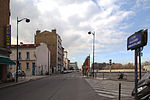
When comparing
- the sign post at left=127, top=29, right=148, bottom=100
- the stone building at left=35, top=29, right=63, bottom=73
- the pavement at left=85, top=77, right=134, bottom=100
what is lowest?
the pavement at left=85, top=77, right=134, bottom=100

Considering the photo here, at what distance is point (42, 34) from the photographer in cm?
8506

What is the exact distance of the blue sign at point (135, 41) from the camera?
5.57 metres

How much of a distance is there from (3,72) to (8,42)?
400 centimetres

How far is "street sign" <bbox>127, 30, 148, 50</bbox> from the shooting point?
544 centimetres

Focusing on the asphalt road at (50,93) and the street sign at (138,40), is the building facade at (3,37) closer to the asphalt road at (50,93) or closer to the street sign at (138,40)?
the asphalt road at (50,93)

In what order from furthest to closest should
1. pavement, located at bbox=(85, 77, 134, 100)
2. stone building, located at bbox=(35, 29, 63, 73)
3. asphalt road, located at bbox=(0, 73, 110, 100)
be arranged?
stone building, located at bbox=(35, 29, 63, 73)
pavement, located at bbox=(85, 77, 134, 100)
asphalt road, located at bbox=(0, 73, 110, 100)

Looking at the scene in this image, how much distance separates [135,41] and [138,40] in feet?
0.84

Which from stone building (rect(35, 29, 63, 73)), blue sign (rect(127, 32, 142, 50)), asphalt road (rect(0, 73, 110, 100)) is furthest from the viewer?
stone building (rect(35, 29, 63, 73))

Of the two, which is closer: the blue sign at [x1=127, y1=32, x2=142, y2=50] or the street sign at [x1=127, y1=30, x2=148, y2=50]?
the street sign at [x1=127, y1=30, x2=148, y2=50]

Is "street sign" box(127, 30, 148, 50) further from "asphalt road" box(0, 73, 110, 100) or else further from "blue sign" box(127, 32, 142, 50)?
"asphalt road" box(0, 73, 110, 100)

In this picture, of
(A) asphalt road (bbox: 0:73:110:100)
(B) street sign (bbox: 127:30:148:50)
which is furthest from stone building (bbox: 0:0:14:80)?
(B) street sign (bbox: 127:30:148:50)

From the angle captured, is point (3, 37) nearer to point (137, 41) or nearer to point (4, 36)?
point (4, 36)

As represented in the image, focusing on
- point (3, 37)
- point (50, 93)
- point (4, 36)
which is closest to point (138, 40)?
point (50, 93)

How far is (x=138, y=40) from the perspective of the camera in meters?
5.65
